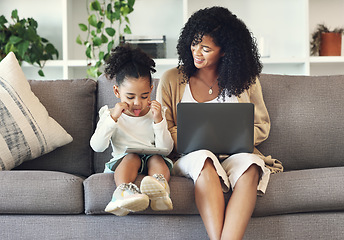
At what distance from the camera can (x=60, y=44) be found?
144 inches

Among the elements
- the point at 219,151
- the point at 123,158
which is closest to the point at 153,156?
the point at 123,158

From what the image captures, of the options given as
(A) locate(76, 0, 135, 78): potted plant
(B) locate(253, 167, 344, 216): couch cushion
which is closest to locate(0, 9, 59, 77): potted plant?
(A) locate(76, 0, 135, 78): potted plant

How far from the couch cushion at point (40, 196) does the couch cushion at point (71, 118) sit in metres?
0.43

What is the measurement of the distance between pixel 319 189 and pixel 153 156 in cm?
65

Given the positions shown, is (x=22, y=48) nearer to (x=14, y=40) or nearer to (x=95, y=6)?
(x=14, y=40)

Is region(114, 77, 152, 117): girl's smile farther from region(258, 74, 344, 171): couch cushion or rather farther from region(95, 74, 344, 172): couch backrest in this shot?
region(258, 74, 344, 171): couch cushion

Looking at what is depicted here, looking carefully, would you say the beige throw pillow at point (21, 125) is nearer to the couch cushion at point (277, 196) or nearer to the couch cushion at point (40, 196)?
the couch cushion at point (40, 196)

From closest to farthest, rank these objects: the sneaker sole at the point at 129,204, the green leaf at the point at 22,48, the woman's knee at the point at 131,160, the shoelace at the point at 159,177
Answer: the sneaker sole at the point at 129,204, the shoelace at the point at 159,177, the woman's knee at the point at 131,160, the green leaf at the point at 22,48

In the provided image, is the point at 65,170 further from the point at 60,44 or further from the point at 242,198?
the point at 60,44

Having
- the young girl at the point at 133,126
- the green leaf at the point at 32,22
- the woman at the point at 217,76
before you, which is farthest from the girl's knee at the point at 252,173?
the green leaf at the point at 32,22

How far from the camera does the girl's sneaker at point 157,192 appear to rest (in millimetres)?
1575

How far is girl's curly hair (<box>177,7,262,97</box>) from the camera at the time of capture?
2107 mm

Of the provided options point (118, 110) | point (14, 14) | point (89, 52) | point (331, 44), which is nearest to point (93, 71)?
point (89, 52)

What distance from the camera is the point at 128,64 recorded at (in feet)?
6.47
